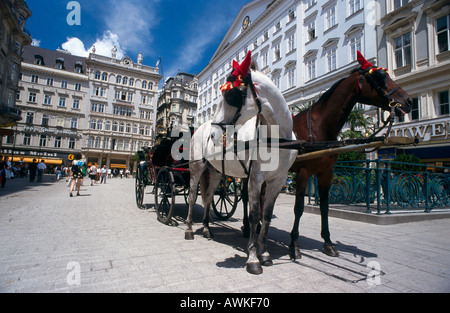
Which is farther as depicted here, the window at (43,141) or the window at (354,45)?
the window at (43,141)

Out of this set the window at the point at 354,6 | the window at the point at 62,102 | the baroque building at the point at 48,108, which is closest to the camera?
the window at the point at 354,6

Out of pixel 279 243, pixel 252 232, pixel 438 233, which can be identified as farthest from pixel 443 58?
pixel 252 232

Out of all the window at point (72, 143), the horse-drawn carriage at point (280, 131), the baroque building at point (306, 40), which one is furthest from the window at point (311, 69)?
the window at point (72, 143)

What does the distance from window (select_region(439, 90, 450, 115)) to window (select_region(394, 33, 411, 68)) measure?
3115 millimetres

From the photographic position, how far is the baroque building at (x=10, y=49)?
2256 cm

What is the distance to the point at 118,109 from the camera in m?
50.5

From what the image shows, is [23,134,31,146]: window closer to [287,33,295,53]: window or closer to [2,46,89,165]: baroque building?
[2,46,89,165]: baroque building

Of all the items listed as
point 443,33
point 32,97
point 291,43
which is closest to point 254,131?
point 443,33

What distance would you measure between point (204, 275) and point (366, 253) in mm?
2408

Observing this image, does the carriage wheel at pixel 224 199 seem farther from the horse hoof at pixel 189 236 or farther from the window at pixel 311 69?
the window at pixel 311 69

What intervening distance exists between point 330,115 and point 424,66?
17.5 m

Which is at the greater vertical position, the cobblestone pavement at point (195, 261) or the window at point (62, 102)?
the window at point (62, 102)

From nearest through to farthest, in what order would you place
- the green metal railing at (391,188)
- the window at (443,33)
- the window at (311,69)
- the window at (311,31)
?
the green metal railing at (391,188) < the window at (443,33) < the window at (311,69) < the window at (311,31)
